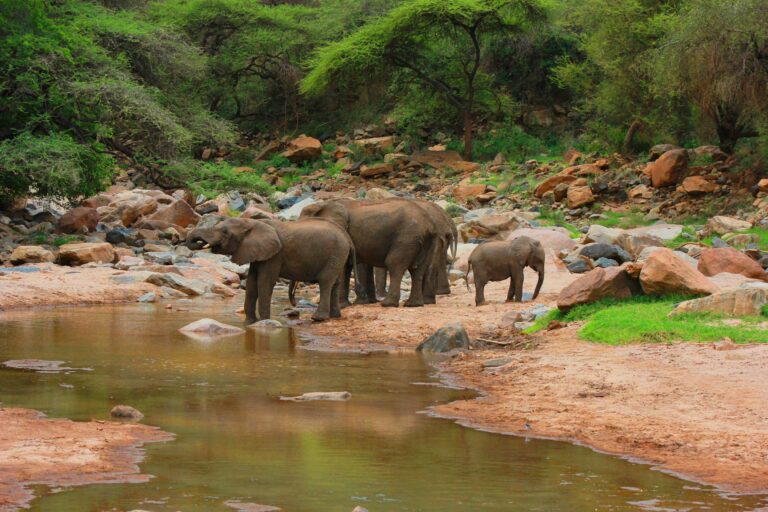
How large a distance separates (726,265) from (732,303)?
19.8ft

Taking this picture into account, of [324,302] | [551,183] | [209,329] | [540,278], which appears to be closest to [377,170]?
[551,183]

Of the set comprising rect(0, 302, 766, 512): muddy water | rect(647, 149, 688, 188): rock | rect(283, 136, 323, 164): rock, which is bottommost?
rect(0, 302, 766, 512): muddy water

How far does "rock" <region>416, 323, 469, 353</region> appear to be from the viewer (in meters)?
12.3

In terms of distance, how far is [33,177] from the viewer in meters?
23.4

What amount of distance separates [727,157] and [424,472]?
26813mm

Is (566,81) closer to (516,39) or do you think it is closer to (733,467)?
(516,39)

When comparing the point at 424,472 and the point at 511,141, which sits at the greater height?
the point at 511,141

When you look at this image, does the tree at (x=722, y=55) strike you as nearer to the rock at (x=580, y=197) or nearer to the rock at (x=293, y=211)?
the rock at (x=580, y=197)

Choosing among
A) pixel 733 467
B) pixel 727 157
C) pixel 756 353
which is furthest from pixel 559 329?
pixel 727 157

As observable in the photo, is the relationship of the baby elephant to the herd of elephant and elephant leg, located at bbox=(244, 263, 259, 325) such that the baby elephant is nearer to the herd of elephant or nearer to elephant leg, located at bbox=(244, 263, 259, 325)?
the herd of elephant

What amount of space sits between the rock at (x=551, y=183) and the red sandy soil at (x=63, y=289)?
16.2 meters

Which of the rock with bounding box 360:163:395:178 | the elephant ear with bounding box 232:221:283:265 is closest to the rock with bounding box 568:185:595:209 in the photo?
the rock with bounding box 360:163:395:178

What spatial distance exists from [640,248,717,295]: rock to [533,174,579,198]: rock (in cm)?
2038

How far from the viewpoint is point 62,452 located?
6.84 meters
